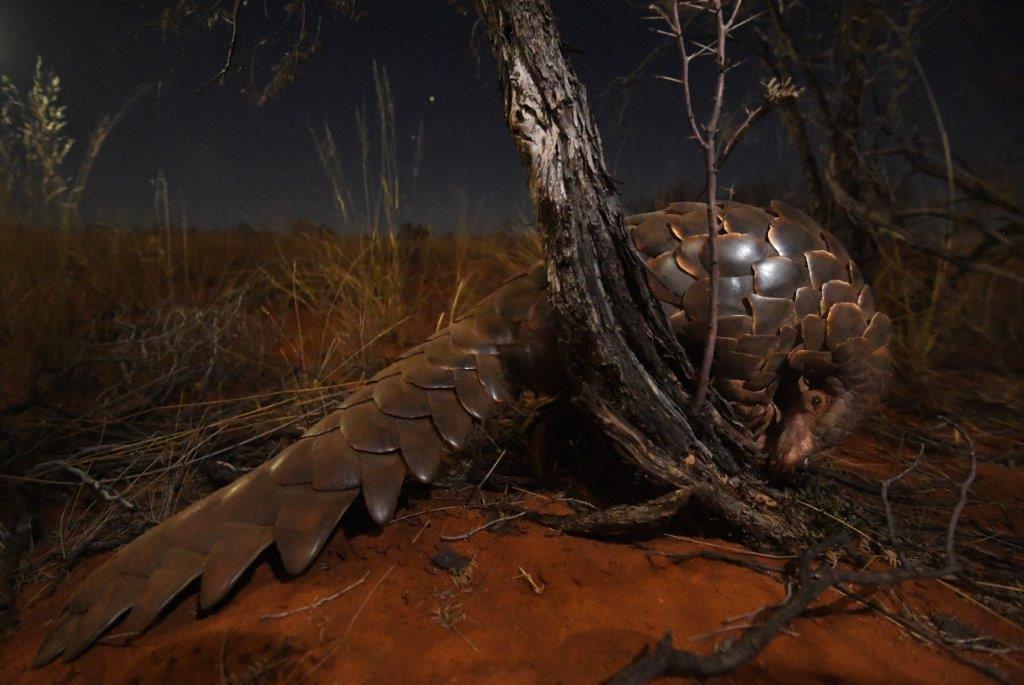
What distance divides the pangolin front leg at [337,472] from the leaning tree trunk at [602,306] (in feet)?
0.74

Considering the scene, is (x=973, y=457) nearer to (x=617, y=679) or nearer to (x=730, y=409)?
(x=730, y=409)

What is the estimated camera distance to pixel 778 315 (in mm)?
1412

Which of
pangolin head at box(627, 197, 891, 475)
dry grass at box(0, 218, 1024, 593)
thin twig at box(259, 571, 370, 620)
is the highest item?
pangolin head at box(627, 197, 891, 475)

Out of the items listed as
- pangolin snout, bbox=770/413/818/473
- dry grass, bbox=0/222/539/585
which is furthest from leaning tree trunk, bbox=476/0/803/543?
dry grass, bbox=0/222/539/585

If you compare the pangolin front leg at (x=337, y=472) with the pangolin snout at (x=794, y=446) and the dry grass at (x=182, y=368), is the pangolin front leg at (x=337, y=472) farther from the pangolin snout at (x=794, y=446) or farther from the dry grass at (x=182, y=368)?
the pangolin snout at (x=794, y=446)

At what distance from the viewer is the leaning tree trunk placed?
49.1 inches

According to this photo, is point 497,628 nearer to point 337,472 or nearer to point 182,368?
point 337,472

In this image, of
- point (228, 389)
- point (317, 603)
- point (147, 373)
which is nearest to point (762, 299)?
point (317, 603)

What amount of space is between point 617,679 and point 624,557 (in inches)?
17.6

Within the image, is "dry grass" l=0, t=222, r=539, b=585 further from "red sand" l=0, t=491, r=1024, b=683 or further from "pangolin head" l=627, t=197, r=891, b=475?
"pangolin head" l=627, t=197, r=891, b=475

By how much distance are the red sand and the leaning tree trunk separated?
0.22 meters

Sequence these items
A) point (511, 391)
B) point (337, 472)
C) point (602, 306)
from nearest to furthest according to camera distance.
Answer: point (602, 306) → point (337, 472) → point (511, 391)

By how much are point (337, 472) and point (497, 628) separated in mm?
587

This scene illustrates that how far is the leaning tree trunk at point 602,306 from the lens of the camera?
125 centimetres
